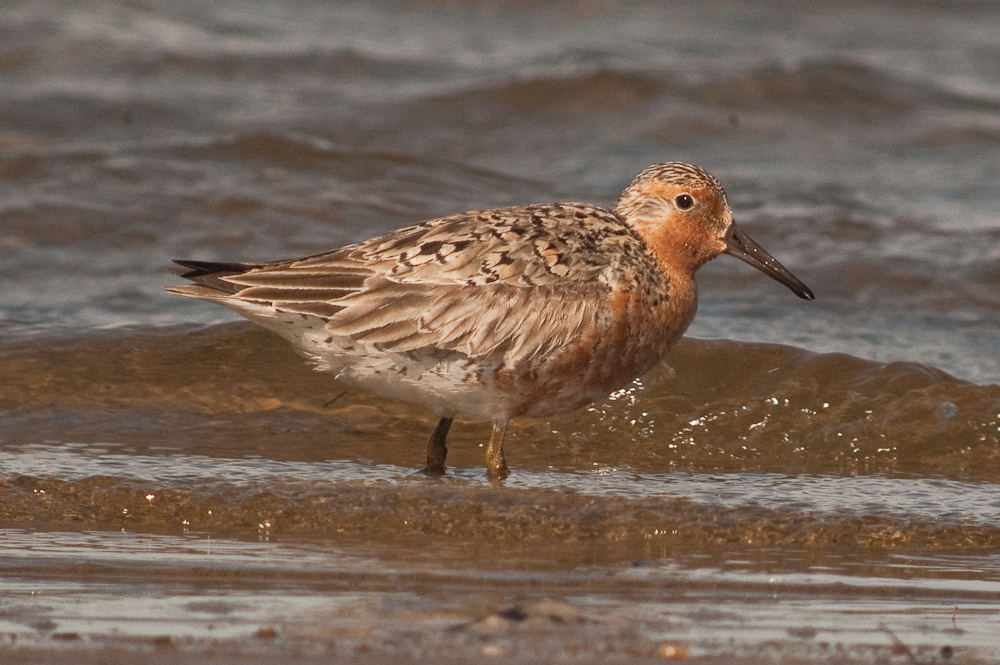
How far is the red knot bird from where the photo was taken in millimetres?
7184

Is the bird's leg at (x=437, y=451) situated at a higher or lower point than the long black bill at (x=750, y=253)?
lower

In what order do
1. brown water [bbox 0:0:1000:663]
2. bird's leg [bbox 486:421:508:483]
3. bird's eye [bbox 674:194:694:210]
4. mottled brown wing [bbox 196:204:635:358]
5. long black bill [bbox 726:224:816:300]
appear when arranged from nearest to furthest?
brown water [bbox 0:0:1000:663] → mottled brown wing [bbox 196:204:635:358] → bird's leg [bbox 486:421:508:483] → bird's eye [bbox 674:194:694:210] → long black bill [bbox 726:224:816:300]

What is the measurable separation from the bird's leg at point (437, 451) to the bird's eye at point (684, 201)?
173 cm

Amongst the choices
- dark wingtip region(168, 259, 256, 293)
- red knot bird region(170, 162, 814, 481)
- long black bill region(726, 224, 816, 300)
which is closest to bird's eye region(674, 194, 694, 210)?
long black bill region(726, 224, 816, 300)

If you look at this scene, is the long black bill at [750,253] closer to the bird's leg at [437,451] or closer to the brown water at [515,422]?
the brown water at [515,422]

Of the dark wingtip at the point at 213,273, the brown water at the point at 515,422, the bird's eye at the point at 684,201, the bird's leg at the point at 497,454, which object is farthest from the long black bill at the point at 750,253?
the dark wingtip at the point at 213,273

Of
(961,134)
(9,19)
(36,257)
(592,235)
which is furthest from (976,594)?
(9,19)

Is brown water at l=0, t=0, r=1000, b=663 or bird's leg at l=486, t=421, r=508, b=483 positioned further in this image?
bird's leg at l=486, t=421, r=508, b=483

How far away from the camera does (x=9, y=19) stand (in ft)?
55.4

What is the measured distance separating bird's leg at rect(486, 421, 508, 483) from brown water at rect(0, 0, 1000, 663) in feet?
0.54

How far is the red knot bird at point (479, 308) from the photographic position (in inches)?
283

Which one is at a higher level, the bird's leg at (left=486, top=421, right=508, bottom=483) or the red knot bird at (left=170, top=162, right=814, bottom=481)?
the red knot bird at (left=170, top=162, right=814, bottom=481)

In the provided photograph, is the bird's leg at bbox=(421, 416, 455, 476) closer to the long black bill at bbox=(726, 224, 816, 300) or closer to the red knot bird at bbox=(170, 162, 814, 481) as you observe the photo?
the red knot bird at bbox=(170, 162, 814, 481)

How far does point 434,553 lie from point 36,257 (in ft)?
21.1
